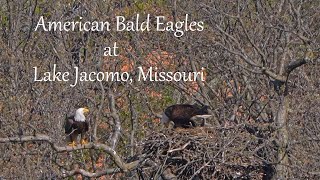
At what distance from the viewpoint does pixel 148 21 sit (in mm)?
15773

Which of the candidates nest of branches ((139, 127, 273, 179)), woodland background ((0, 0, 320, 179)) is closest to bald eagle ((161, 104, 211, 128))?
woodland background ((0, 0, 320, 179))

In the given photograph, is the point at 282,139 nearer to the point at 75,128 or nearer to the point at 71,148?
the point at 71,148

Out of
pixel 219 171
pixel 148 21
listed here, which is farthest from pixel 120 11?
pixel 219 171

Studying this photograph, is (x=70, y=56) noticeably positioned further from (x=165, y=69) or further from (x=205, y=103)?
(x=205, y=103)

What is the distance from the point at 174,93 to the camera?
1625cm

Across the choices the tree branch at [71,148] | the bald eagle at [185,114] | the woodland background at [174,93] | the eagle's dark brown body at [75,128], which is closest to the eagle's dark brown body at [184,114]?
the bald eagle at [185,114]

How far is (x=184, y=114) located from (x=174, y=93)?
4374 mm

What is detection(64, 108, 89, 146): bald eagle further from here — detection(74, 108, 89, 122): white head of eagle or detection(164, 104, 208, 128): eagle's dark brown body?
detection(164, 104, 208, 128): eagle's dark brown body

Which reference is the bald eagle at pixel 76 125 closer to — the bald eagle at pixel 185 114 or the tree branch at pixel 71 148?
the bald eagle at pixel 185 114

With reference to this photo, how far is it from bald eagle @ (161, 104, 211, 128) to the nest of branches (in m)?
1.41

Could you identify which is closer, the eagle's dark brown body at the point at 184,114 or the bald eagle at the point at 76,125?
the eagle's dark brown body at the point at 184,114

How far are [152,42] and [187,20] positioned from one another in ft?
2.32

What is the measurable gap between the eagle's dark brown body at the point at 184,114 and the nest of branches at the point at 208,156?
1.45 metres

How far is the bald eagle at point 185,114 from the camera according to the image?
11.7m
